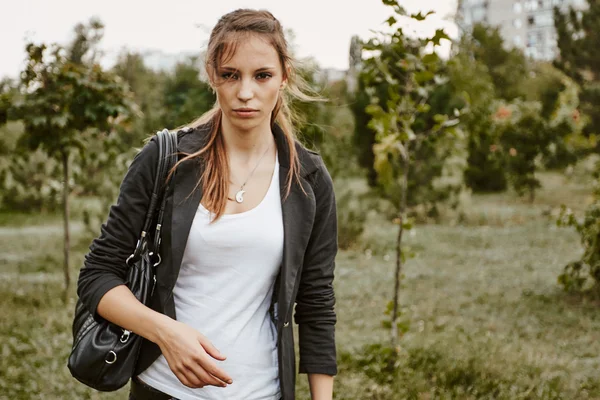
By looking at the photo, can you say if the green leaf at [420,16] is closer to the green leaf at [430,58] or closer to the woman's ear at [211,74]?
the green leaf at [430,58]

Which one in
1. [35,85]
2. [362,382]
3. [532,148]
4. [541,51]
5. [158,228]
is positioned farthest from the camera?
[541,51]

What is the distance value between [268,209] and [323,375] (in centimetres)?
48

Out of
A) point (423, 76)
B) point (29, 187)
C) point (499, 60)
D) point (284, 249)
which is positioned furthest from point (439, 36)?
point (499, 60)

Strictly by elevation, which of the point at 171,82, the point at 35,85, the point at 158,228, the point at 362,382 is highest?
the point at 171,82

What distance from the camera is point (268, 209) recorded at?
66.9 inches

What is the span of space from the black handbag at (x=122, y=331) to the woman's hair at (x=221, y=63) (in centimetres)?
8

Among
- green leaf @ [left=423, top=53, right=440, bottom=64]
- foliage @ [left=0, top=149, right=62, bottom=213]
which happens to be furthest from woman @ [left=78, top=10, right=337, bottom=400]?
foliage @ [left=0, top=149, right=62, bottom=213]

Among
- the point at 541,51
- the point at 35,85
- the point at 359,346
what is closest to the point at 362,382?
the point at 359,346

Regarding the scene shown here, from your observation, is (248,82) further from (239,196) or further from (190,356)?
(190,356)

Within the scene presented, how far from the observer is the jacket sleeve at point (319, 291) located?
5.89ft

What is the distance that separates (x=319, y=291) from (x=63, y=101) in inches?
215

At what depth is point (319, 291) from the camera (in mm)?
1822

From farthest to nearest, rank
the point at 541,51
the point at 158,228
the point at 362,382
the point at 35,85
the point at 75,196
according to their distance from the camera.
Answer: the point at 541,51
the point at 75,196
the point at 35,85
the point at 362,382
the point at 158,228

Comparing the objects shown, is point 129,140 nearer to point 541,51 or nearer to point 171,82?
point 171,82
